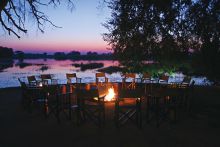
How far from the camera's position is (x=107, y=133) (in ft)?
20.2

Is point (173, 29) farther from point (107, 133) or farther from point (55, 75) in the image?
point (55, 75)

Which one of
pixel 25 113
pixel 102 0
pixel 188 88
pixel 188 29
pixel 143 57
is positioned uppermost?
pixel 102 0

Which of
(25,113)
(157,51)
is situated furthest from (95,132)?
(157,51)

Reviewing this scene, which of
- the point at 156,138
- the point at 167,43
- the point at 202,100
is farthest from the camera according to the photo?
the point at 202,100

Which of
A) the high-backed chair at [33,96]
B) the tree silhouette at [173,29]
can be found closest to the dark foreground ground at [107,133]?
the high-backed chair at [33,96]

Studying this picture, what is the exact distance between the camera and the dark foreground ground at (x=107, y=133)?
18.0ft

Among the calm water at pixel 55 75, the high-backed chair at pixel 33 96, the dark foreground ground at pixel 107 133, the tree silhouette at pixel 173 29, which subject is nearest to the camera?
the dark foreground ground at pixel 107 133

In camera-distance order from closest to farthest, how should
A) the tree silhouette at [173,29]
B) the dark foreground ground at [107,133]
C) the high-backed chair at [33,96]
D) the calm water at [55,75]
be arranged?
1. the dark foreground ground at [107,133]
2. the tree silhouette at [173,29]
3. the high-backed chair at [33,96]
4. the calm water at [55,75]

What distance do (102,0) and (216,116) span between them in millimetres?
4456

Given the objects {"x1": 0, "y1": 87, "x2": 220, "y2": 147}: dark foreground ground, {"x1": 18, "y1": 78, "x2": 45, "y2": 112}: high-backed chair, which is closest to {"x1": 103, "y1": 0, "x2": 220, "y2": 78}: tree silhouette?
{"x1": 0, "y1": 87, "x2": 220, "y2": 147}: dark foreground ground

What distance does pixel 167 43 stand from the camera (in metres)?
8.16

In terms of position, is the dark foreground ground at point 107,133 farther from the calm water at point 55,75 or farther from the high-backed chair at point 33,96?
the calm water at point 55,75

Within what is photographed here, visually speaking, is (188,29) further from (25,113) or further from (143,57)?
(25,113)

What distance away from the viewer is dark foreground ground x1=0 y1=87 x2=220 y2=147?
5.49m
